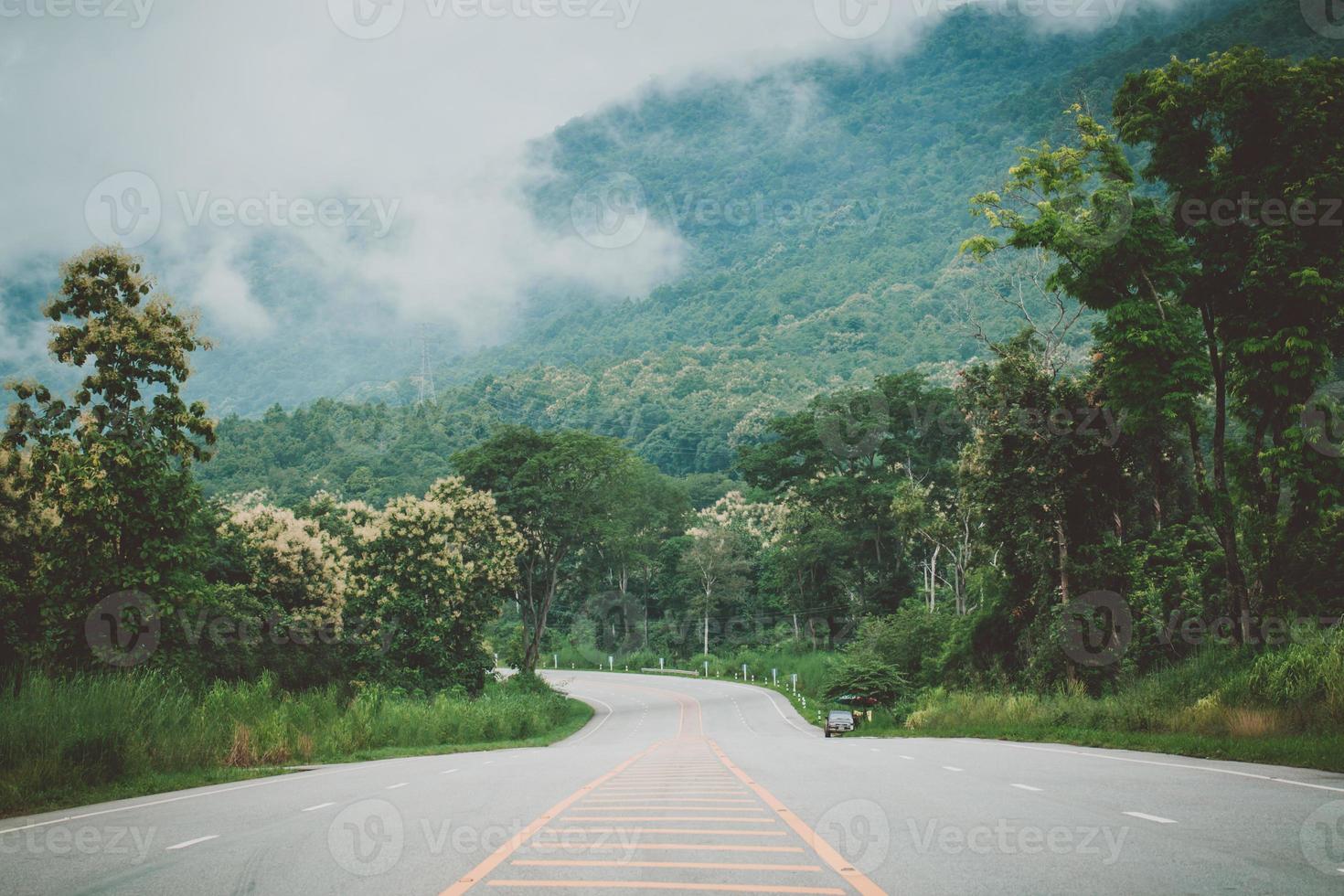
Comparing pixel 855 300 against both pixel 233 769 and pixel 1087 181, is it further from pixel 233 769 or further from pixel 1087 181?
pixel 233 769

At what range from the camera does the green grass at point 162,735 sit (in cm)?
1234

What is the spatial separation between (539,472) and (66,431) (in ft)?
105

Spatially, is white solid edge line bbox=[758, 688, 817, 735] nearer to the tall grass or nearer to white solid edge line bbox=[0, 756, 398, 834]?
the tall grass

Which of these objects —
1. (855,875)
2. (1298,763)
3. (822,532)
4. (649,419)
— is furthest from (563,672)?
(855,875)

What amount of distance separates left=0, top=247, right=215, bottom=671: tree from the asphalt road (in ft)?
25.6

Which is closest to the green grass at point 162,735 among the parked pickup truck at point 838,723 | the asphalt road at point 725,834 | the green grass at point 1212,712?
the asphalt road at point 725,834

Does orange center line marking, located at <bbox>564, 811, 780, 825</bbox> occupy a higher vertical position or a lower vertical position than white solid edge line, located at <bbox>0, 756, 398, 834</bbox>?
higher

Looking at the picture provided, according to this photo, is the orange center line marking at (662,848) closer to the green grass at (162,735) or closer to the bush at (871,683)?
the green grass at (162,735)

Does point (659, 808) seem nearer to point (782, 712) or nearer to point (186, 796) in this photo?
point (186, 796)

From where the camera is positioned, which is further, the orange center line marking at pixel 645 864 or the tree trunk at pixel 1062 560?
the tree trunk at pixel 1062 560

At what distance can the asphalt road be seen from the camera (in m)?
6.21

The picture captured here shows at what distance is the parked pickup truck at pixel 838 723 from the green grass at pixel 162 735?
46.3ft

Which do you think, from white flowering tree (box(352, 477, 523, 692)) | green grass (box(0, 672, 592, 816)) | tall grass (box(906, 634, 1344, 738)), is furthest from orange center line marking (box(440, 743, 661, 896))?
white flowering tree (box(352, 477, 523, 692))

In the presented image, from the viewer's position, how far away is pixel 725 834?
8.02 meters
